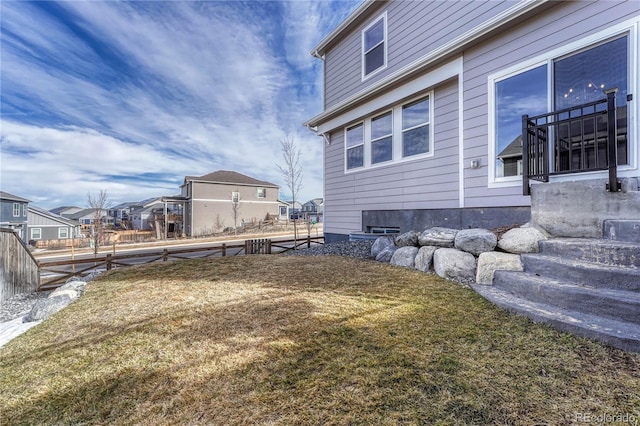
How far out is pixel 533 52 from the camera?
→ 3.96 metres

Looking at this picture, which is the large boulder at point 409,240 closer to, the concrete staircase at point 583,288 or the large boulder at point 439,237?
the large boulder at point 439,237

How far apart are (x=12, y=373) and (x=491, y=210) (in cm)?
578

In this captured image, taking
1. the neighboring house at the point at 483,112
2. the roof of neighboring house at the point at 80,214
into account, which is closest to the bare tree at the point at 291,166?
the neighboring house at the point at 483,112

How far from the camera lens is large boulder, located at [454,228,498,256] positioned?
133 inches

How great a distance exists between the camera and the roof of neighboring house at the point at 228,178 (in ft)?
85.3

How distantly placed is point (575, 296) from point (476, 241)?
1335 millimetres

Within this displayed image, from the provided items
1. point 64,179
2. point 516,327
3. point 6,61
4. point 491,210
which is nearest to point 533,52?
point 491,210

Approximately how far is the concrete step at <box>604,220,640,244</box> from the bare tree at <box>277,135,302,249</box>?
16022 millimetres

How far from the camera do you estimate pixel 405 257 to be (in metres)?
4.36

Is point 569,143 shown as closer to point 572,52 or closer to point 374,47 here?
point 572,52

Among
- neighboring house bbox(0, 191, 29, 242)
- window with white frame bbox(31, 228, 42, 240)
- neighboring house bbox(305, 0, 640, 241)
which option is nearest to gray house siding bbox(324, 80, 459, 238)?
neighboring house bbox(305, 0, 640, 241)

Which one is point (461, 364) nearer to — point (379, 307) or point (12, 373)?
point (379, 307)

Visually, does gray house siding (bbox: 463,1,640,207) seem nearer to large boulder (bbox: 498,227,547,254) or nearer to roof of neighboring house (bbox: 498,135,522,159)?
roof of neighboring house (bbox: 498,135,522,159)

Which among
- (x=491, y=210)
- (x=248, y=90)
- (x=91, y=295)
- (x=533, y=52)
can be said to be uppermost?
(x=248, y=90)
